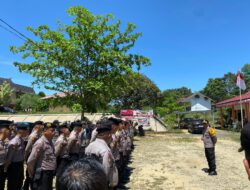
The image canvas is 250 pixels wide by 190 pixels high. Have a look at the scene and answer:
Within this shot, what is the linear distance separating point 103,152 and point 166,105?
109 ft

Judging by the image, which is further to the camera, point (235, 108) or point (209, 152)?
point (235, 108)

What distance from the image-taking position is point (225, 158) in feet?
43.9

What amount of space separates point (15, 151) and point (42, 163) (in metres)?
1.04

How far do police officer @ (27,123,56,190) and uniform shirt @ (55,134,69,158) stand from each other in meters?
1.23

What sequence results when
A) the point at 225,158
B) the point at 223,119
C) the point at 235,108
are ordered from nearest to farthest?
the point at 225,158 < the point at 235,108 < the point at 223,119

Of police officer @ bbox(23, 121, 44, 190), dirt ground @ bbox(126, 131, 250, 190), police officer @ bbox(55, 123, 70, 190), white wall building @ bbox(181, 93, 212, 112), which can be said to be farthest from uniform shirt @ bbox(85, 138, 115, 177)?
white wall building @ bbox(181, 93, 212, 112)

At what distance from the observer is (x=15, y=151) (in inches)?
247

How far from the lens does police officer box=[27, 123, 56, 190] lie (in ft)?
18.0

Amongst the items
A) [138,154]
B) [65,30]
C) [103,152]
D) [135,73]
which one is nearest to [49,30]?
[65,30]

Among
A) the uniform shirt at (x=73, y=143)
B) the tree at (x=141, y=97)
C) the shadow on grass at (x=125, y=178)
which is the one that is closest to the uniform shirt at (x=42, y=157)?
the uniform shirt at (x=73, y=143)

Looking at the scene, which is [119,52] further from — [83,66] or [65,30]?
[65,30]

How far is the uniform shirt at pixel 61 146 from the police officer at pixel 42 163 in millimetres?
1232

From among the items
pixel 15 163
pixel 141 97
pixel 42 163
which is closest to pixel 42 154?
pixel 42 163

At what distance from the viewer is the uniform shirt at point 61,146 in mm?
6957
